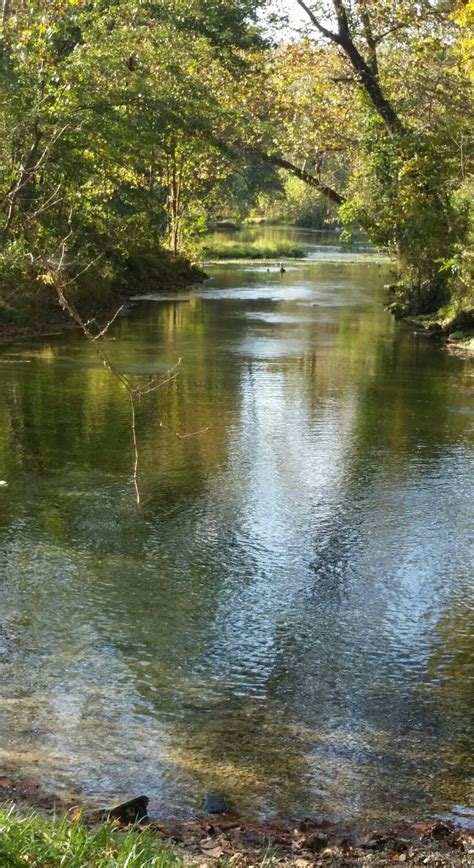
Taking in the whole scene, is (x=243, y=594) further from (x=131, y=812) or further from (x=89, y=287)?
(x=89, y=287)

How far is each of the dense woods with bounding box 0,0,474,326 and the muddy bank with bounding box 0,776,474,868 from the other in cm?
1420

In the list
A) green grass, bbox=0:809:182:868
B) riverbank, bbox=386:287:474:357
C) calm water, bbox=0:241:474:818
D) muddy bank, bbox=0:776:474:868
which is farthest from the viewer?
riverbank, bbox=386:287:474:357

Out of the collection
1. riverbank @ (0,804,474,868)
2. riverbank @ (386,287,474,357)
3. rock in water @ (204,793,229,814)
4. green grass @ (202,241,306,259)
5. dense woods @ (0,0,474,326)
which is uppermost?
dense woods @ (0,0,474,326)

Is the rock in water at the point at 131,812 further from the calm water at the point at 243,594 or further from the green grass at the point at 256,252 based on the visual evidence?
the green grass at the point at 256,252

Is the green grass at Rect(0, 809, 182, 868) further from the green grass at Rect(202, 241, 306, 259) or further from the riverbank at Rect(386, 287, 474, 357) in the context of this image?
the green grass at Rect(202, 241, 306, 259)

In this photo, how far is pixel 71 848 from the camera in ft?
12.3

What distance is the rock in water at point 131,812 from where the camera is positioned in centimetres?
468

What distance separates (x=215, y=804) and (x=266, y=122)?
25.7m

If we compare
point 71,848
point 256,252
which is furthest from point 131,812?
point 256,252

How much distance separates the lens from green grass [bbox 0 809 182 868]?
3.65 metres

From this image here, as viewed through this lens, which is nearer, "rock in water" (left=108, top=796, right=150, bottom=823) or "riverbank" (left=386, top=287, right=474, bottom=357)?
"rock in water" (left=108, top=796, right=150, bottom=823)

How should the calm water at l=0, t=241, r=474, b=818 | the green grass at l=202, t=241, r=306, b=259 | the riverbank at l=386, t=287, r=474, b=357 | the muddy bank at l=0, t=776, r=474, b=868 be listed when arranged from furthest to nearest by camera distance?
the green grass at l=202, t=241, r=306, b=259 → the riverbank at l=386, t=287, r=474, b=357 → the calm water at l=0, t=241, r=474, b=818 → the muddy bank at l=0, t=776, r=474, b=868

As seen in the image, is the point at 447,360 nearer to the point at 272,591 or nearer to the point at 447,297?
the point at 447,297

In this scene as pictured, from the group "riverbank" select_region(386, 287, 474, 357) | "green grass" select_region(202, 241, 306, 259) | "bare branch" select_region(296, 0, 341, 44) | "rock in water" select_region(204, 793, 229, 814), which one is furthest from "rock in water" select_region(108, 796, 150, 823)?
"green grass" select_region(202, 241, 306, 259)
